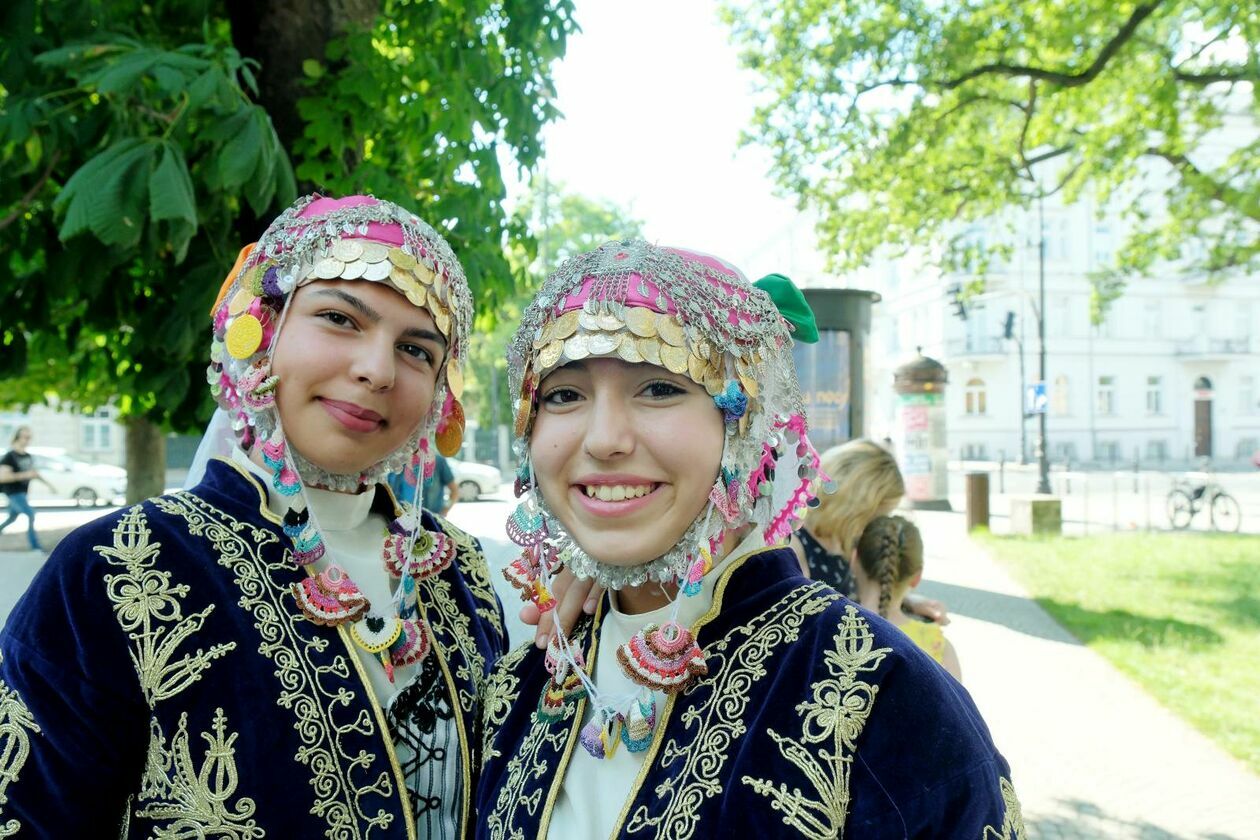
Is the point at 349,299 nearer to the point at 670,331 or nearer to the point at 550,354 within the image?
the point at 550,354

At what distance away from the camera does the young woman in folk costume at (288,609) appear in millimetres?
1817

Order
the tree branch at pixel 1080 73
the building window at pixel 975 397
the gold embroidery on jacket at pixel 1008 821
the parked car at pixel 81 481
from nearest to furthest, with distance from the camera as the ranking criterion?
the gold embroidery on jacket at pixel 1008 821, the tree branch at pixel 1080 73, the parked car at pixel 81 481, the building window at pixel 975 397

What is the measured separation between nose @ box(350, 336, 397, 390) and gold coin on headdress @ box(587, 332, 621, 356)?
592 millimetres

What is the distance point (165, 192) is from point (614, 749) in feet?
6.03

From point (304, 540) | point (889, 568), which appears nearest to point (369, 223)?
point (304, 540)

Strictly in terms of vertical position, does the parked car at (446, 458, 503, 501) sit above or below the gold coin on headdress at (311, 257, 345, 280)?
below

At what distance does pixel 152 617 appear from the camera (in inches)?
73.9

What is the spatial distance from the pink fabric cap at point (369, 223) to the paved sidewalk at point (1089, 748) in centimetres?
429

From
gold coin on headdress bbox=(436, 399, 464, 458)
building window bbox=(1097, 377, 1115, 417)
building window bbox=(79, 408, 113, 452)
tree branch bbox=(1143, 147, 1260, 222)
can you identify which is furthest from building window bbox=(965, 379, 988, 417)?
→ gold coin on headdress bbox=(436, 399, 464, 458)

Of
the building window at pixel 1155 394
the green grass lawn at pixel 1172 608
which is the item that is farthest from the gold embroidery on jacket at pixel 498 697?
the building window at pixel 1155 394

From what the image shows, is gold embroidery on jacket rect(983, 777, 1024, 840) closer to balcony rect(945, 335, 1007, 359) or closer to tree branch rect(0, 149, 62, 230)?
tree branch rect(0, 149, 62, 230)

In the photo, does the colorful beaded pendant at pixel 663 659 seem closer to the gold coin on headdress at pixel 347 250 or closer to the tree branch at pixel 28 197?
the gold coin on headdress at pixel 347 250

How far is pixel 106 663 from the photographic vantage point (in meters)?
1.83

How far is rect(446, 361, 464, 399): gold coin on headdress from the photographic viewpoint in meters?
2.32
